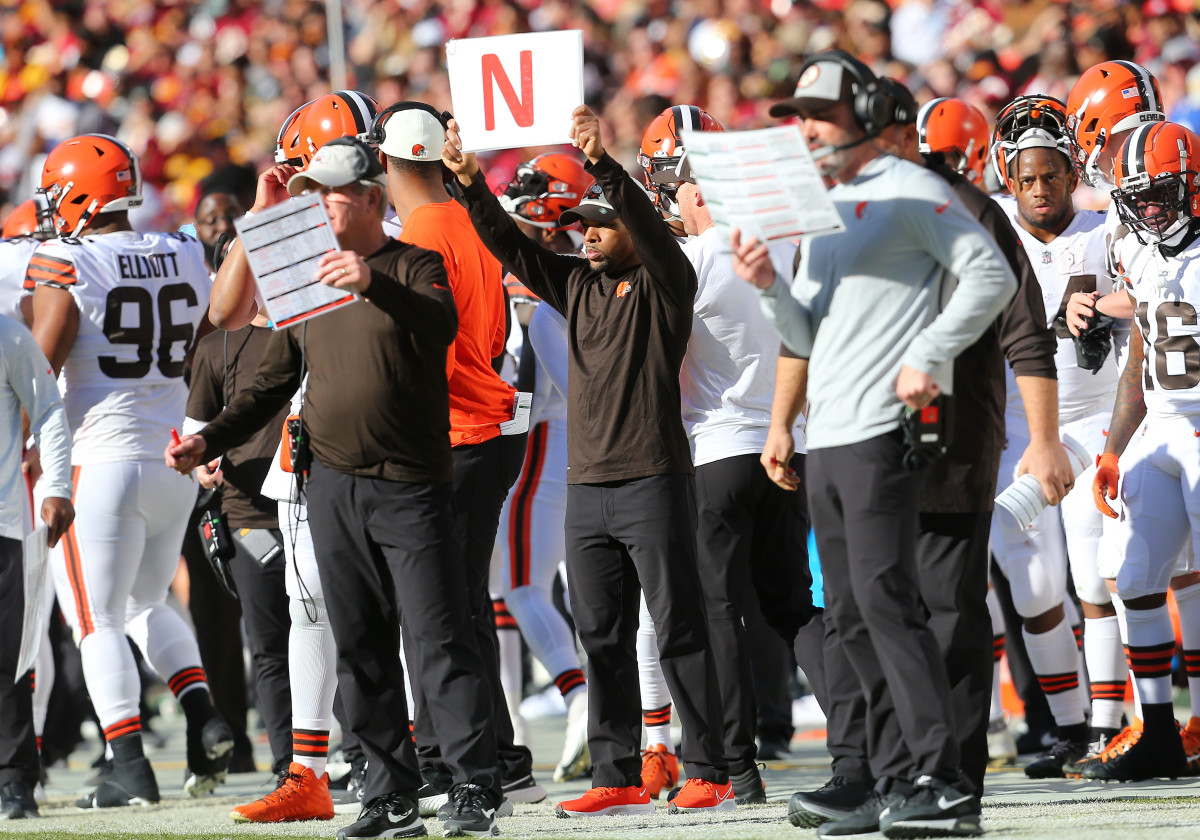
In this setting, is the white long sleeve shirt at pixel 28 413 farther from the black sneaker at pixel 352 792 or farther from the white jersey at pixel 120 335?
the black sneaker at pixel 352 792

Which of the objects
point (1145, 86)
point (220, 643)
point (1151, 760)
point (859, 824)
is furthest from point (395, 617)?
point (1145, 86)

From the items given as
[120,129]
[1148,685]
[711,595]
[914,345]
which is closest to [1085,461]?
[1148,685]

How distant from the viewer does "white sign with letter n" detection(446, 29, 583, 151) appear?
5387 millimetres

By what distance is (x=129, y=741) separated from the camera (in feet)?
21.5

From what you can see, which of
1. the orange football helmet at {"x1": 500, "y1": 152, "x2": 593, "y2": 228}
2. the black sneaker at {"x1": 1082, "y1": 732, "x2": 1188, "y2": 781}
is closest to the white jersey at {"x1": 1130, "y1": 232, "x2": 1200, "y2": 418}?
the black sneaker at {"x1": 1082, "y1": 732, "x2": 1188, "y2": 781}

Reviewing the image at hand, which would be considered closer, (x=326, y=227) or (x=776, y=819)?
(x=326, y=227)

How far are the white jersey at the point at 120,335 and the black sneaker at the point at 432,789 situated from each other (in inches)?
81.3

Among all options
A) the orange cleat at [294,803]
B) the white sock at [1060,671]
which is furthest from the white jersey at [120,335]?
the white sock at [1060,671]

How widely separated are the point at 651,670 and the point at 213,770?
1.98 meters

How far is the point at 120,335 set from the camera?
270 inches

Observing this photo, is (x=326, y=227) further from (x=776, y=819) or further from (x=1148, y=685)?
(x=1148, y=685)

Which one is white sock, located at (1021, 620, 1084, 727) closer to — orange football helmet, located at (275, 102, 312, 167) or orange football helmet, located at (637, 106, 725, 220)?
orange football helmet, located at (637, 106, 725, 220)

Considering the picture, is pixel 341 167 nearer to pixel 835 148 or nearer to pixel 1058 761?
pixel 835 148

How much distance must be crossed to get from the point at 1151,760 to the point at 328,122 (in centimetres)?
398
